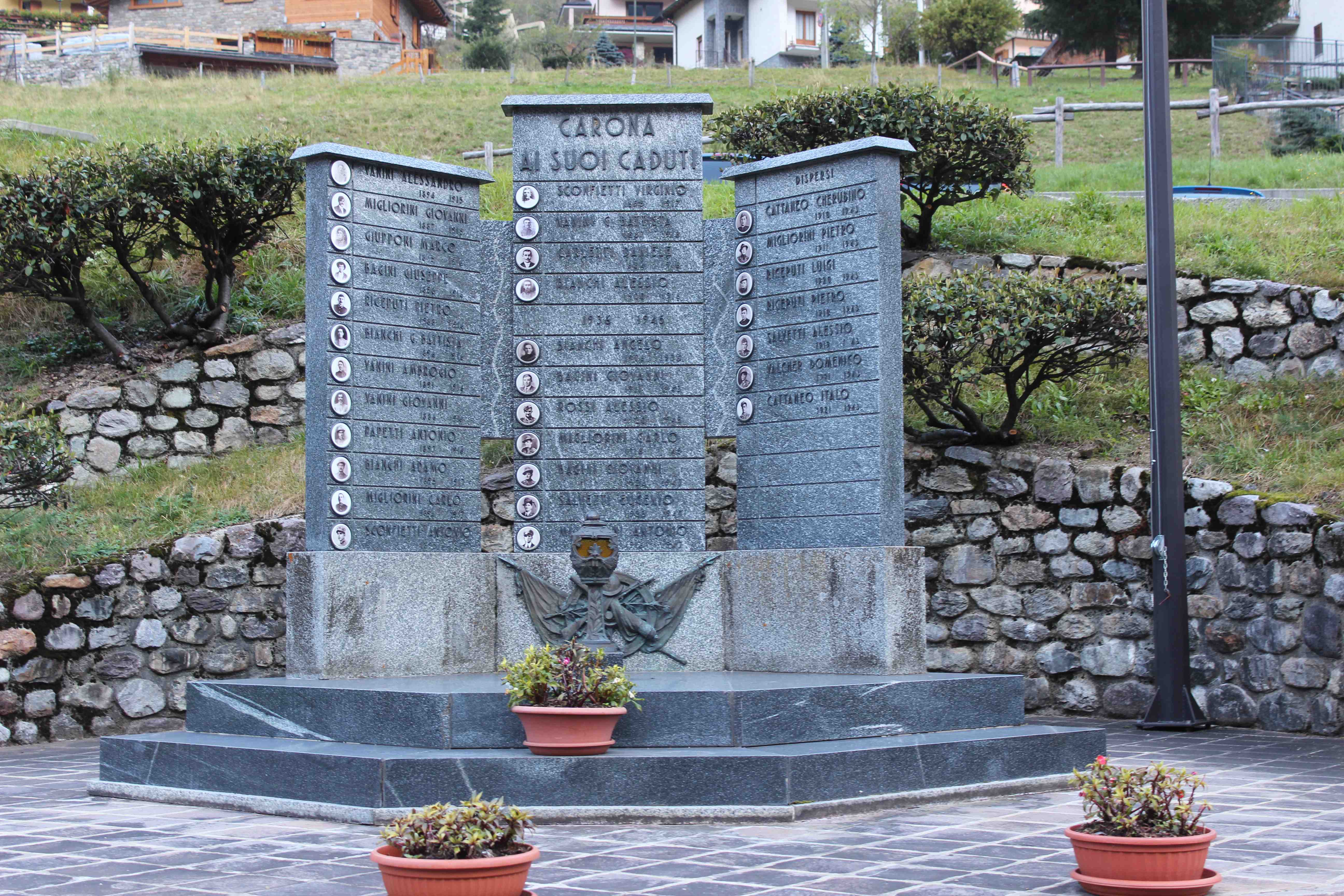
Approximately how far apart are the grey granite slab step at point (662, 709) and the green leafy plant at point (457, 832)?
7.36ft

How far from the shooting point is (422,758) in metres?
6.29

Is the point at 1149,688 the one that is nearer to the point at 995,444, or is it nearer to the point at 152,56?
the point at 995,444

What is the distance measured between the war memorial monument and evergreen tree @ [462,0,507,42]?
48079 millimetres

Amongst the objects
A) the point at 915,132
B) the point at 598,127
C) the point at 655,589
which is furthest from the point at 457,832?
the point at 915,132

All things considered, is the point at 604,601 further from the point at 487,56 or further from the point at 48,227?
the point at 487,56

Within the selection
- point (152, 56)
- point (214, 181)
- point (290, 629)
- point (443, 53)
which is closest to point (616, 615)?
point (290, 629)

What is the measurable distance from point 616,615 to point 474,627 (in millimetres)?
960

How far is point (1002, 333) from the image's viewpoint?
34.2 ft

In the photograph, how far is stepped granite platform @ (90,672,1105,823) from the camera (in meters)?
6.29

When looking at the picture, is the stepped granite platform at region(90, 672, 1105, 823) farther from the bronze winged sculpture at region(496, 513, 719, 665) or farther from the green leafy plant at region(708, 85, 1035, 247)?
the green leafy plant at region(708, 85, 1035, 247)

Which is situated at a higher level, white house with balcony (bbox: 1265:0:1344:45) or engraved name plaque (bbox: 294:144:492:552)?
white house with balcony (bbox: 1265:0:1344:45)

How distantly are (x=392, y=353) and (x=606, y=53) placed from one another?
150 ft

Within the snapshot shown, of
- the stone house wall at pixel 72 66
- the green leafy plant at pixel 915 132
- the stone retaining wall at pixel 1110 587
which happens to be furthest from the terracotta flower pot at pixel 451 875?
the stone house wall at pixel 72 66

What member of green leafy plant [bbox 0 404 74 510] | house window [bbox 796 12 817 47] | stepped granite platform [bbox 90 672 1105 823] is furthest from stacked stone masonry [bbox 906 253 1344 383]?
house window [bbox 796 12 817 47]
